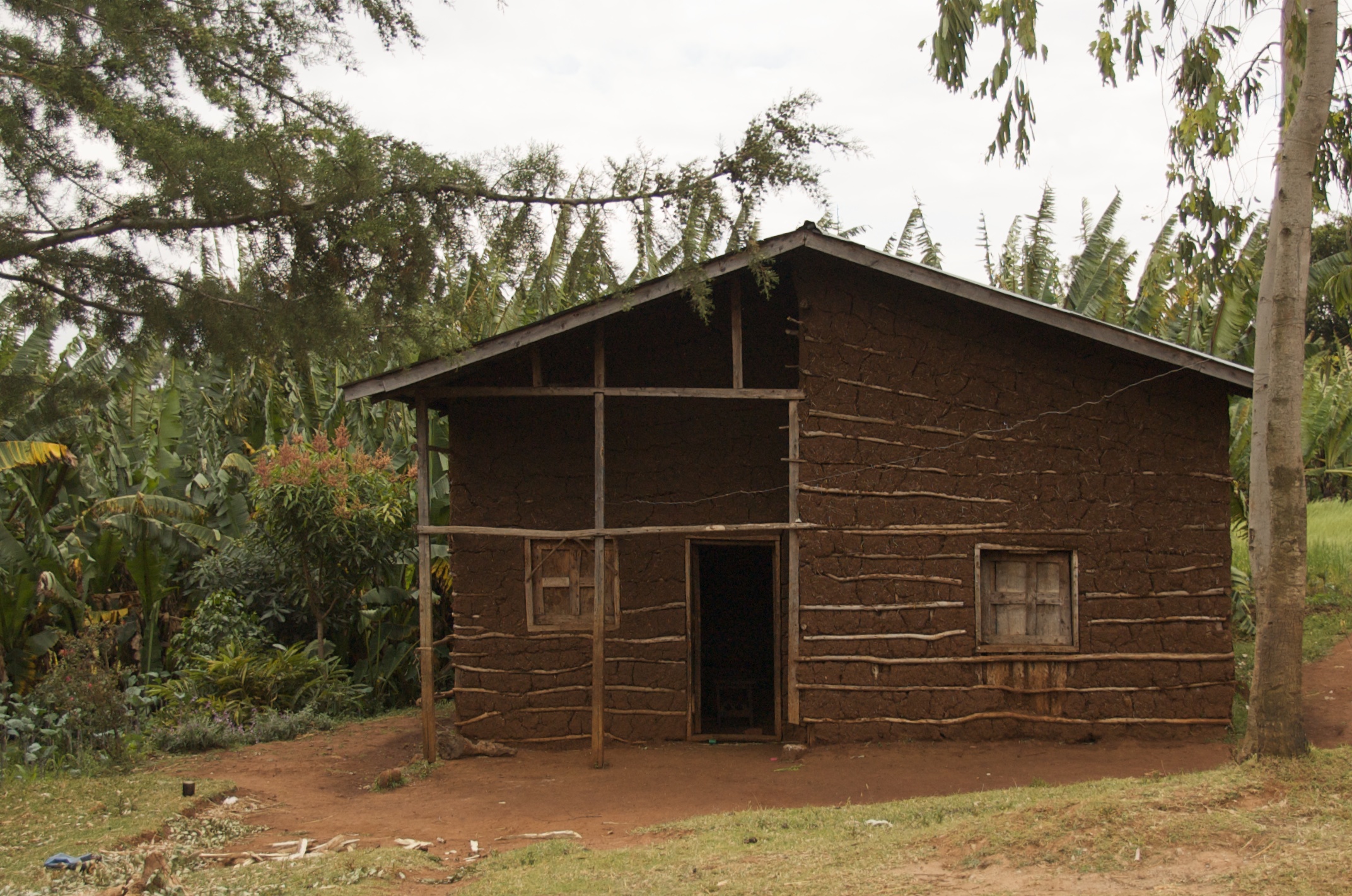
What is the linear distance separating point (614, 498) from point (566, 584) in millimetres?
944

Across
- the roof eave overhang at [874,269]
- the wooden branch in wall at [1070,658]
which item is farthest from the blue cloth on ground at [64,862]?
the wooden branch in wall at [1070,658]

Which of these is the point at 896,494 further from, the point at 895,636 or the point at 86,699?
the point at 86,699

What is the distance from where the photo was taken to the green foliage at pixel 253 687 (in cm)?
1172

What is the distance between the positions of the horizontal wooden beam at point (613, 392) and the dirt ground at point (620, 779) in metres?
3.01

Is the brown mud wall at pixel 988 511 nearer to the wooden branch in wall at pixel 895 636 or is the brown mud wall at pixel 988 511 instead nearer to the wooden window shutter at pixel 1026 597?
the wooden branch in wall at pixel 895 636

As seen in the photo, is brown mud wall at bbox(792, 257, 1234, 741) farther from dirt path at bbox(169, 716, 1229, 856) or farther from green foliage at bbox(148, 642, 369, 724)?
green foliage at bbox(148, 642, 369, 724)

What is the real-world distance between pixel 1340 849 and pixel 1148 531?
4.84 meters

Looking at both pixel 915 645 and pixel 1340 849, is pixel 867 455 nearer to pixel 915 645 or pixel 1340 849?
pixel 915 645

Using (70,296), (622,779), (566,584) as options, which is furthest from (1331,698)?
(70,296)

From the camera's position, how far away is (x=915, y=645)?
31.7 ft

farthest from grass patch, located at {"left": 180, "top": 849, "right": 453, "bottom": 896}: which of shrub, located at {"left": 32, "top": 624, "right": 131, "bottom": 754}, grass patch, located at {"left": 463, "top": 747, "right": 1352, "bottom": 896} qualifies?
shrub, located at {"left": 32, "top": 624, "right": 131, "bottom": 754}

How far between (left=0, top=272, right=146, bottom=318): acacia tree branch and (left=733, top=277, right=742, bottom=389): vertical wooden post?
4465mm

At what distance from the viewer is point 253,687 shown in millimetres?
12109

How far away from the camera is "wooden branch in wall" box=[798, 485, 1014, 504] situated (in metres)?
9.68
